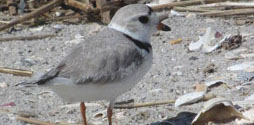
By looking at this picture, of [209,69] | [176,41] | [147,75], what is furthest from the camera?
[176,41]

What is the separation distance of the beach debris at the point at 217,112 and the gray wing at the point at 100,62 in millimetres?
574

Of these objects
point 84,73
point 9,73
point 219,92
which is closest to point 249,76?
point 219,92

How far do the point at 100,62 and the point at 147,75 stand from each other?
136 centimetres

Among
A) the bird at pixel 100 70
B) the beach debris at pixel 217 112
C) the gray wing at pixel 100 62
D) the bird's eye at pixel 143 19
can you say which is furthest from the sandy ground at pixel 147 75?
the bird's eye at pixel 143 19

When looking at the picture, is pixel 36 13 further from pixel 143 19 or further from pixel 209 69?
pixel 143 19

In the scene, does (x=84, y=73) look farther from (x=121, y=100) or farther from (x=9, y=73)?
(x=9, y=73)

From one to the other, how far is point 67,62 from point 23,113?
30.2 inches

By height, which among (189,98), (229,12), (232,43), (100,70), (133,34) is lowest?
(189,98)

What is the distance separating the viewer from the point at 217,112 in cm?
434

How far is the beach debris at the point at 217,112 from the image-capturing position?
4246 mm

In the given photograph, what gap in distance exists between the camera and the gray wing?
409 cm

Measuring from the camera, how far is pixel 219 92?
487 cm

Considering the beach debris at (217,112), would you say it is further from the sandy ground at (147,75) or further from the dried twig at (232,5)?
the dried twig at (232,5)

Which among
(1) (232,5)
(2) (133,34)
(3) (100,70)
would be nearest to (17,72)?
(2) (133,34)
